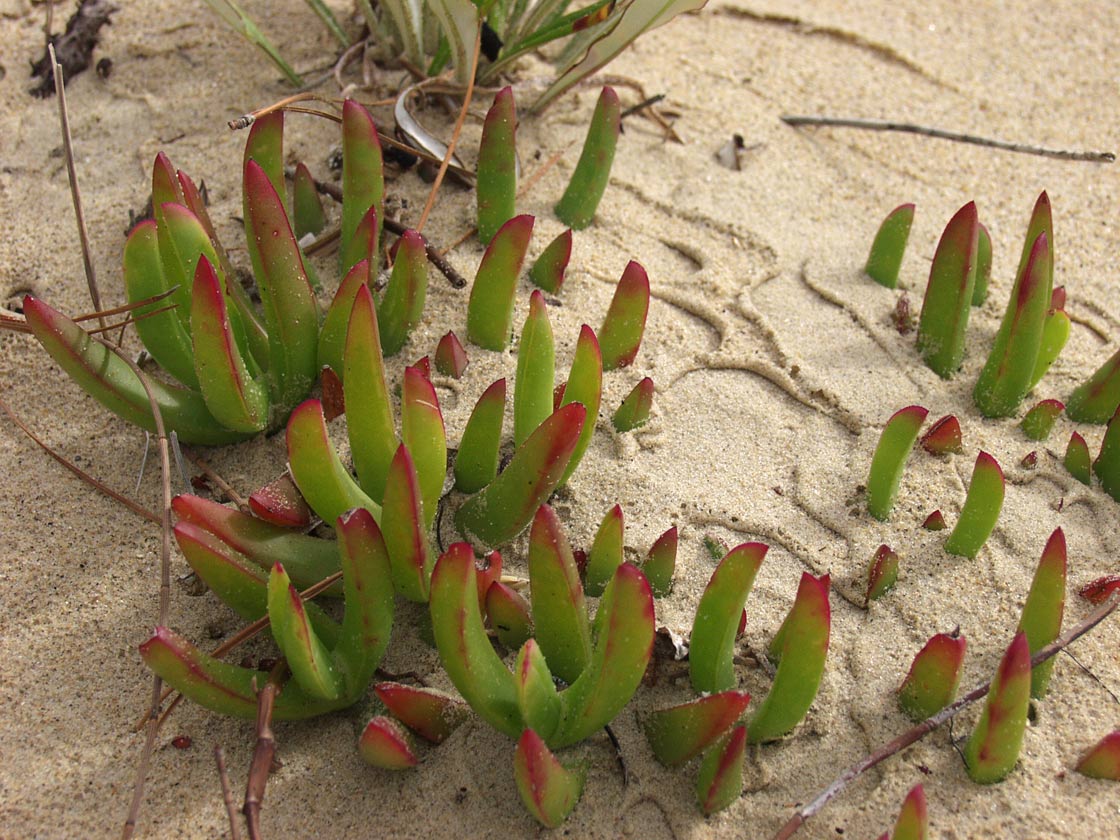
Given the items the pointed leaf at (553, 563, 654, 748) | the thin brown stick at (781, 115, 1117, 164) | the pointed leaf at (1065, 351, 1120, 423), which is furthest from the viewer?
the thin brown stick at (781, 115, 1117, 164)

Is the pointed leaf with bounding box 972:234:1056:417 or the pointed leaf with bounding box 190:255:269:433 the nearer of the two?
the pointed leaf with bounding box 190:255:269:433

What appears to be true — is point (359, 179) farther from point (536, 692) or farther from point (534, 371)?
point (536, 692)

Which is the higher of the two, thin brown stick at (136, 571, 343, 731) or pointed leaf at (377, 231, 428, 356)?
pointed leaf at (377, 231, 428, 356)

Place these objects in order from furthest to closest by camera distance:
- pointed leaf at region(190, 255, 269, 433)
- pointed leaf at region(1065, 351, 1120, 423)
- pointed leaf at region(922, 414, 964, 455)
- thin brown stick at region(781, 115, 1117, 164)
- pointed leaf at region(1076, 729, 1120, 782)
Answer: thin brown stick at region(781, 115, 1117, 164) < pointed leaf at region(1065, 351, 1120, 423) < pointed leaf at region(922, 414, 964, 455) < pointed leaf at region(190, 255, 269, 433) < pointed leaf at region(1076, 729, 1120, 782)

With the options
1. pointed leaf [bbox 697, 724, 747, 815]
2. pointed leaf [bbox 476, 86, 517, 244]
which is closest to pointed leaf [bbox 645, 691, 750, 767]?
pointed leaf [bbox 697, 724, 747, 815]

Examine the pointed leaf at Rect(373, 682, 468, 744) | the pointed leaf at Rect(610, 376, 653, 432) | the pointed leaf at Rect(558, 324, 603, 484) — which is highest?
the pointed leaf at Rect(558, 324, 603, 484)

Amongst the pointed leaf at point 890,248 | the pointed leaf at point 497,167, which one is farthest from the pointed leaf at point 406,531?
the pointed leaf at point 890,248

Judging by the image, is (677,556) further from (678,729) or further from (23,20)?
(23,20)

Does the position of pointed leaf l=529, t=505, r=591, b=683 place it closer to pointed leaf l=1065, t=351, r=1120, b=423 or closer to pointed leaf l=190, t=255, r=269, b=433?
pointed leaf l=190, t=255, r=269, b=433
